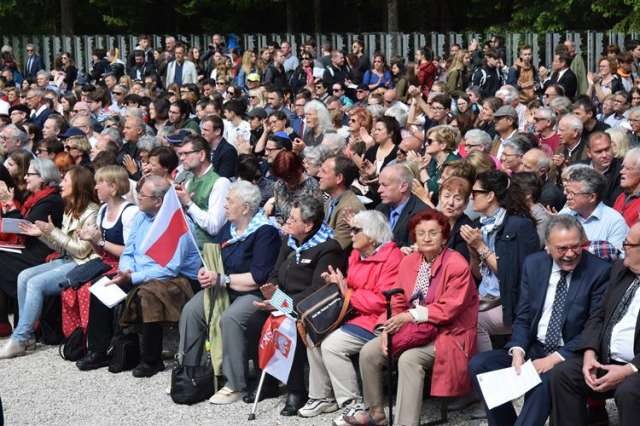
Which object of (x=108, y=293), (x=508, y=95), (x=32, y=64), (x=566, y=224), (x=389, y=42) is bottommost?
(x=108, y=293)

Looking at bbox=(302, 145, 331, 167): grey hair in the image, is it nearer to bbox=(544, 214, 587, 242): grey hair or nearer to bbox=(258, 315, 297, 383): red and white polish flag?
bbox=(258, 315, 297, 383): red and white polish flag

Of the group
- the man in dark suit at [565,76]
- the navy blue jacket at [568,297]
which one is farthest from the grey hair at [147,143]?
the man in dark suit at [565,76]

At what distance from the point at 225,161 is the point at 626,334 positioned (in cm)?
584

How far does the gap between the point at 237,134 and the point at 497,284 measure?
7.40 m

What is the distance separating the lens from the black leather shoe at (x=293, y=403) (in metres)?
8.08

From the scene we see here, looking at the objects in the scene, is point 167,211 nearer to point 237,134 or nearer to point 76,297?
point 76,297

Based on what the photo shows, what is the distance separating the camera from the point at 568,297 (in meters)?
6.84

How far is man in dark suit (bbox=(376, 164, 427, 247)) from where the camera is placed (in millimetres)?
8594

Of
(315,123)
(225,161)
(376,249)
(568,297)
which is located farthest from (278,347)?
(315,123)

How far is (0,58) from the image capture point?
96.0 feet

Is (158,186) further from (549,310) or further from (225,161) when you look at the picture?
(549,310)

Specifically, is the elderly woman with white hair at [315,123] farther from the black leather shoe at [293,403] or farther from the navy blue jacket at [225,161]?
the black leather shoe at [293,403]

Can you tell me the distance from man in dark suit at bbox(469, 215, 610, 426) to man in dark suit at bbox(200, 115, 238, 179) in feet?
16.4

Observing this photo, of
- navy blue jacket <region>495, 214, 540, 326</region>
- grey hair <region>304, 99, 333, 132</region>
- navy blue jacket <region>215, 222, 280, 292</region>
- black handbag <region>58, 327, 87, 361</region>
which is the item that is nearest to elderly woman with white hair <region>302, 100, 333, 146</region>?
grey hair <region>304, 99, 333, 132</region>
